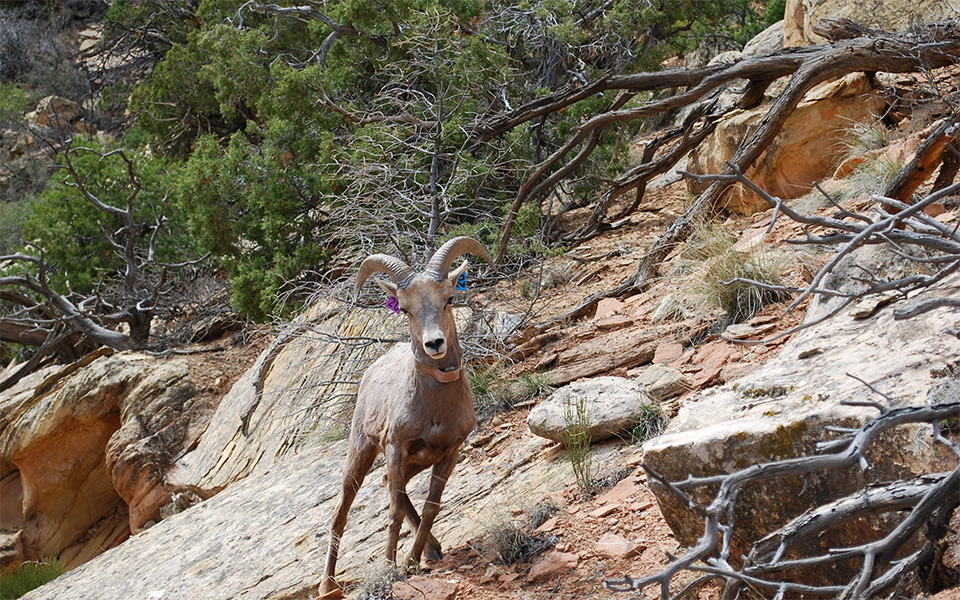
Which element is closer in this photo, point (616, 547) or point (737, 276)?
point (616, 547)

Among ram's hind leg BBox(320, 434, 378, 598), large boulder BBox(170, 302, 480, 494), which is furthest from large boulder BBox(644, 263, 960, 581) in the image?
large boulder BBox(170, 302, 480, 494)

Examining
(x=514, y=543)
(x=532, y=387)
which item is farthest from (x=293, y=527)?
(x=514, y=543)

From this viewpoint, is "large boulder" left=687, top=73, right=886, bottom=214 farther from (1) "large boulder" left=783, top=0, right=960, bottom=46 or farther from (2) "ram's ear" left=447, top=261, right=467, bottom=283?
(2) "ram's ear" left=447, top=261, right=467, bottom=283

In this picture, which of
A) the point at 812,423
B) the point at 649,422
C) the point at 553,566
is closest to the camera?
the point at 812,423

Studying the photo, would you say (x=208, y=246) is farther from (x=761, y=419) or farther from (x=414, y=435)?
(x=761, y=419)

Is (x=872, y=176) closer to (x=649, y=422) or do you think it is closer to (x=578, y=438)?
(x=649, y=422)

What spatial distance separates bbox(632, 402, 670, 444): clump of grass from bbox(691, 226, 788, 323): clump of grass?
1.59 meters

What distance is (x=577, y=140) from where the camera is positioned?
10461 millimetres

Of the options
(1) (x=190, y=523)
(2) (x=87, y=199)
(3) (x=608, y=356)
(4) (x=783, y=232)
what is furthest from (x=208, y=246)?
(4) (x=783, y=232)

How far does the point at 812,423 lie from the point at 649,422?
2.81 m

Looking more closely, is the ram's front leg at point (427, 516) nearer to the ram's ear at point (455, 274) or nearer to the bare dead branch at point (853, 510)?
the ram's ear at point (455, 274)

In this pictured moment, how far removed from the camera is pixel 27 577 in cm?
1278

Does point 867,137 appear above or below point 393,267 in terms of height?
below

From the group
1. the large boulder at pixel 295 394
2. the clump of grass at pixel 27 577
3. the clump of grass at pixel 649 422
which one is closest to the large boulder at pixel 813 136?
the large boulder at pixel 295 394
